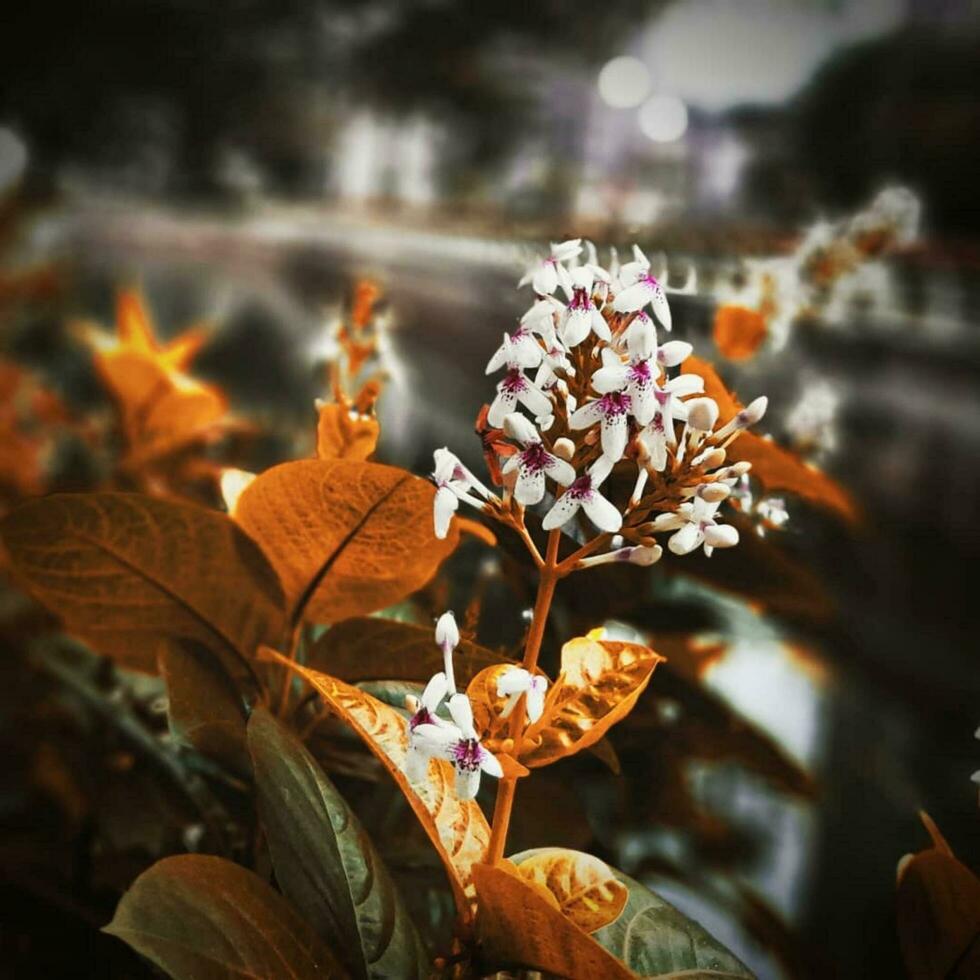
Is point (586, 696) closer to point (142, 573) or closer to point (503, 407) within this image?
point (503, 407)

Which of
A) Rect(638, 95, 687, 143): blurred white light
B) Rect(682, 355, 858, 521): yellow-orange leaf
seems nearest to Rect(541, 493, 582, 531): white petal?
Rect(682, 355, 858, 521): yellow-orange leaf

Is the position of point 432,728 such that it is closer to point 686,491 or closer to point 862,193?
point 686,491

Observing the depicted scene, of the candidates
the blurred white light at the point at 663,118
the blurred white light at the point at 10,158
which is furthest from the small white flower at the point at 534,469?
the blurred white light at the point at 10,158

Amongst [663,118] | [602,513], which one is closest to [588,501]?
[602,513]

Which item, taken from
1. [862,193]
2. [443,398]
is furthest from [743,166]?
[443,398]

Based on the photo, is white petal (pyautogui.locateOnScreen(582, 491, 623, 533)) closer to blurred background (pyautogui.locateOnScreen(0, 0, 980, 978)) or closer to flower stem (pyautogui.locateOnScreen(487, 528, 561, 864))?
flower stem (pyautogui.locateOnScreen(487, 528, 561, 864))

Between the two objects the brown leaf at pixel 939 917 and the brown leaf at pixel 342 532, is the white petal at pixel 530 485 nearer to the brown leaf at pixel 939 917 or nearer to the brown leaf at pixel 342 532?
the brown leaf at pixel 342 532

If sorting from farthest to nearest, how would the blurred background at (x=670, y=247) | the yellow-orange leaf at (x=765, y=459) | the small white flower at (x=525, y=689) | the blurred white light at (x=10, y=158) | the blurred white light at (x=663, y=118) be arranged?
1. the blurred white light at (x=10, y=158)
2. the blurred white light at (x=663, y=118)
3. the blurred background at (x=670, y=247)
4. the yellow-orange leaf at (x=765, y=459)
5. the small white flower at (x=525, y=689)
